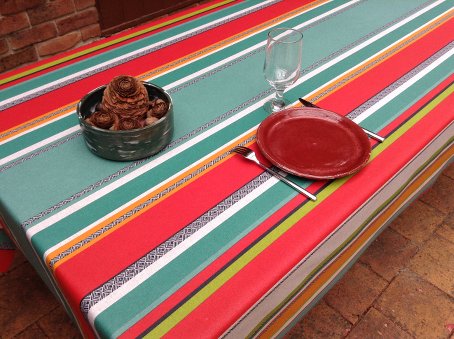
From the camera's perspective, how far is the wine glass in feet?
3.29

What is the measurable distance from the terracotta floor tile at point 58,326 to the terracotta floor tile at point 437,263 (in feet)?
4.04

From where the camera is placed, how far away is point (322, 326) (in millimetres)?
1444

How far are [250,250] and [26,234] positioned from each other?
16.2 inches

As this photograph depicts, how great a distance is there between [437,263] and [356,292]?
36cm

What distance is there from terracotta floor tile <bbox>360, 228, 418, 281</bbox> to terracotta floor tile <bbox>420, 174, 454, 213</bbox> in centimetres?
27

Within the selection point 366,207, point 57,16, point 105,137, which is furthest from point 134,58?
point 57,16

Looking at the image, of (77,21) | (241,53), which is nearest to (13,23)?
(77,21)

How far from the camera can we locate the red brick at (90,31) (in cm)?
235

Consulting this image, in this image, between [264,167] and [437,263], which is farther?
[437,263]

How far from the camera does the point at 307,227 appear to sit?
0.81 meters

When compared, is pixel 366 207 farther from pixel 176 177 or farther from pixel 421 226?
pixel 421 226

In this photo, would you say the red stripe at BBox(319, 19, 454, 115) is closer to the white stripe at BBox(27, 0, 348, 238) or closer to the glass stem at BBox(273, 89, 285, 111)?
the glass stem at BBox(273, 89, 285, 111)

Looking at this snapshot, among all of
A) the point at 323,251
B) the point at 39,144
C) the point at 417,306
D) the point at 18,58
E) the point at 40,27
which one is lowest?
the point at 417,306

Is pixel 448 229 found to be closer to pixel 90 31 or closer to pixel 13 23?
pixel 90 31
